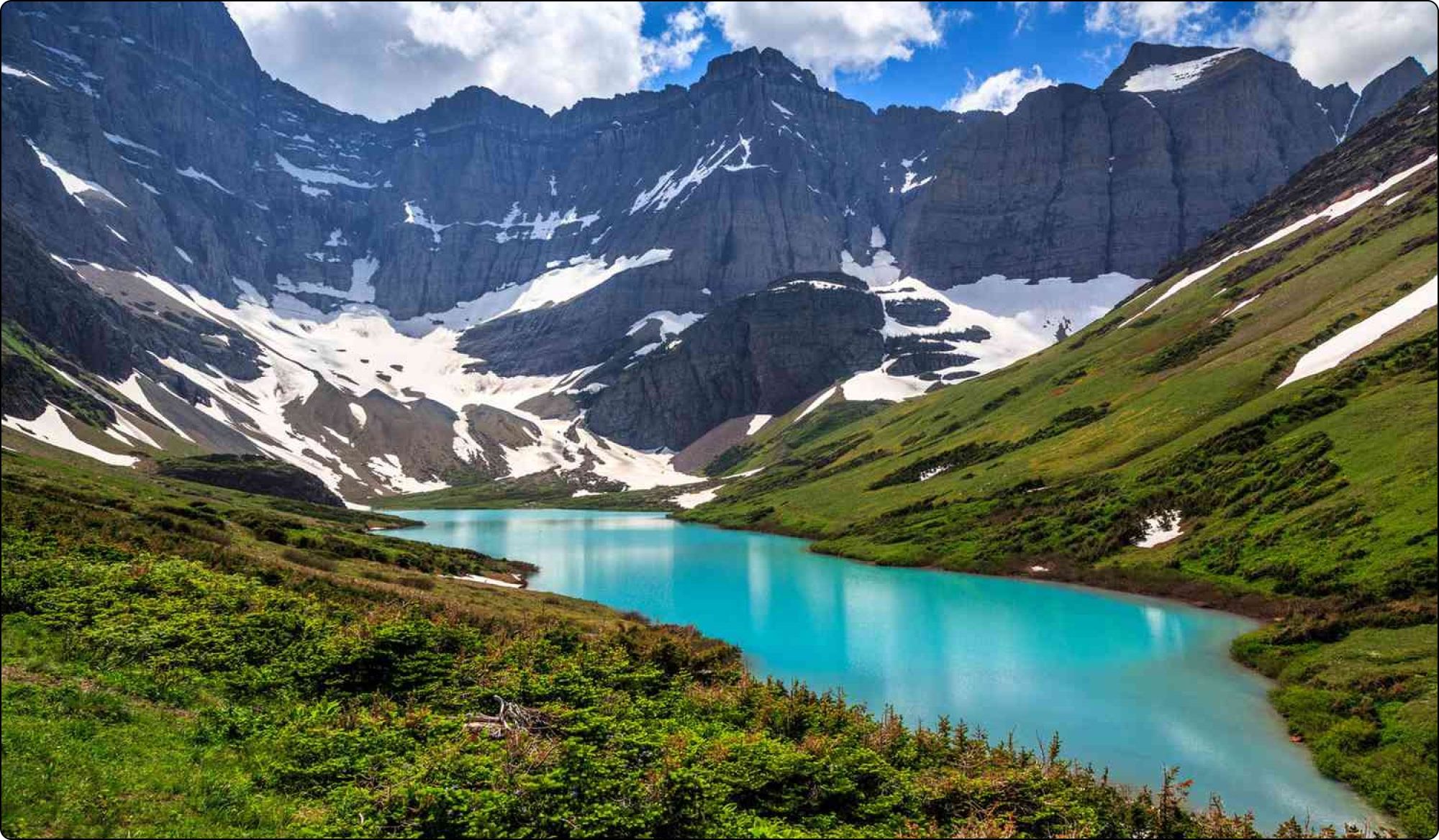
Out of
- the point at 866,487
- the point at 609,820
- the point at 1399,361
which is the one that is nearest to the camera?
the point at 609,820

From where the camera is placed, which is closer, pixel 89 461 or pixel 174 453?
pixel 89 461

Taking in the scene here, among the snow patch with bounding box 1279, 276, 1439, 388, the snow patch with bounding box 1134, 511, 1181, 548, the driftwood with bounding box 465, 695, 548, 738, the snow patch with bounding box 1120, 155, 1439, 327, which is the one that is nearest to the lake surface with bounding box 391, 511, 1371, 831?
the snow patch with bounding box 1134, 511, 1181, 548

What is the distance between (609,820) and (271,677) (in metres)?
11.7

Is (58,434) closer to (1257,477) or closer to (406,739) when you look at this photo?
(406,739)

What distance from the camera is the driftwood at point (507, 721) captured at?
1822 cm

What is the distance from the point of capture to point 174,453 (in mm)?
175375

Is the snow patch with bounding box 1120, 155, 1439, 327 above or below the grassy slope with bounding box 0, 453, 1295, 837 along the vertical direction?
above

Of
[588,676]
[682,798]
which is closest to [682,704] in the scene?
[588,676]

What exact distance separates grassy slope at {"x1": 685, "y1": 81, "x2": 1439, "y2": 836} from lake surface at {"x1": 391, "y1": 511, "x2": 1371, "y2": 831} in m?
2.29

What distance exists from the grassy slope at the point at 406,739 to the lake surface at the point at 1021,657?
4.04 meters

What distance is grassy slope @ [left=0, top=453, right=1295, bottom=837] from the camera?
13.6m

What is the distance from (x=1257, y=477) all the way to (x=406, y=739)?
222 feet

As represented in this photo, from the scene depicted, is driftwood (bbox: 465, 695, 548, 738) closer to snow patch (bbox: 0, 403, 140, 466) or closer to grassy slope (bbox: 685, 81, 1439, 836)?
grassy slope (bbox: 685, 81, 1439, 836)

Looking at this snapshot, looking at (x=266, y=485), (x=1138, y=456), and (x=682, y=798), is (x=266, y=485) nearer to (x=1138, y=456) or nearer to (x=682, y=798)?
(x=1138, y=456)
